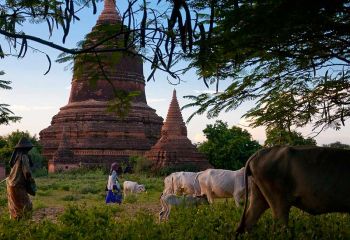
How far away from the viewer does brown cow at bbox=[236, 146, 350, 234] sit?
5.28 m

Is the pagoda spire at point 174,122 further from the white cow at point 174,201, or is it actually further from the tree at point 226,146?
the white cow at point 174,201

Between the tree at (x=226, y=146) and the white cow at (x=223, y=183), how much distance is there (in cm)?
2250

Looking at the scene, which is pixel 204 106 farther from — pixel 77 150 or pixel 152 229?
pixel 77 150

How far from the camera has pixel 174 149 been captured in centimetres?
2812

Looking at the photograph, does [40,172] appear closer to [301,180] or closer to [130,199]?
[130,199]

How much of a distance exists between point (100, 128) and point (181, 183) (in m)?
16.8

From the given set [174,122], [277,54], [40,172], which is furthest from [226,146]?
[277,54]

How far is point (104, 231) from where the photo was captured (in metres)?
5.40

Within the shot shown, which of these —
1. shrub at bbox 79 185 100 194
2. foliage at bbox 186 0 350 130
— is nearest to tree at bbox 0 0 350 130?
foliage at bbox 186 0 350 130

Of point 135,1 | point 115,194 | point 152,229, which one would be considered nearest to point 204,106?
Result: point 152,229

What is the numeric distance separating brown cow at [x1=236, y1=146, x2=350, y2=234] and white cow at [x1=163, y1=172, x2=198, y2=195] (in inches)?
304

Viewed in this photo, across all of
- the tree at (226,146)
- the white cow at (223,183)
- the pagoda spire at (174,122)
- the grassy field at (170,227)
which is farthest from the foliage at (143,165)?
the grassy field at (170,227)

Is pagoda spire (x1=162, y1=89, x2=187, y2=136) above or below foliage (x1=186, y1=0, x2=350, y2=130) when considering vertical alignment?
above

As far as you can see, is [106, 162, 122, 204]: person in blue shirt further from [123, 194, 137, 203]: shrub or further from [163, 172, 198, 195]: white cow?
[163, 172, 198, 195]: white cow
